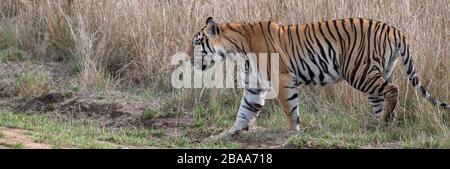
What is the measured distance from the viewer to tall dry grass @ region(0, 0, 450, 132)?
8.57 meters

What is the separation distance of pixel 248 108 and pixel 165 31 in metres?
2.22

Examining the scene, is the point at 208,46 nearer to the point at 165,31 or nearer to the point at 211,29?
the point at 211,29

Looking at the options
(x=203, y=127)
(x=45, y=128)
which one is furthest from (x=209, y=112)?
(x=45, y=128)

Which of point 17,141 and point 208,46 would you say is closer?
point 17,141

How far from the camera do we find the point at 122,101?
9.48 metres

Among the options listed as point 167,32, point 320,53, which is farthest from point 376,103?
point 167,32

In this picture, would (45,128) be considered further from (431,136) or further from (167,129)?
(431,136)

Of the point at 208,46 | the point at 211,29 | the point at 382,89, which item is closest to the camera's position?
the point at 382,89

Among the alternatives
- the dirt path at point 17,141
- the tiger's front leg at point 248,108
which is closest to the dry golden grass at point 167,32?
the tiger's front leg at point 248,108

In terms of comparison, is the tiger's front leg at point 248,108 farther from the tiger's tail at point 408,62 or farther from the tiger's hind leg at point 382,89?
the tiger's tail at point 408,62

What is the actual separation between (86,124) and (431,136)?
337 centimetres

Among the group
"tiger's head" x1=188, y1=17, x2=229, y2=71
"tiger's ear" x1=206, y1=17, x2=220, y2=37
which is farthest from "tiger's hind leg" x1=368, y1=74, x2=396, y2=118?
"tiger's ear" x1=206, y1=17, x2=220, y2=37

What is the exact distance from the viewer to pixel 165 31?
10.2 meters

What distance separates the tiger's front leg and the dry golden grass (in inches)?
28.3
